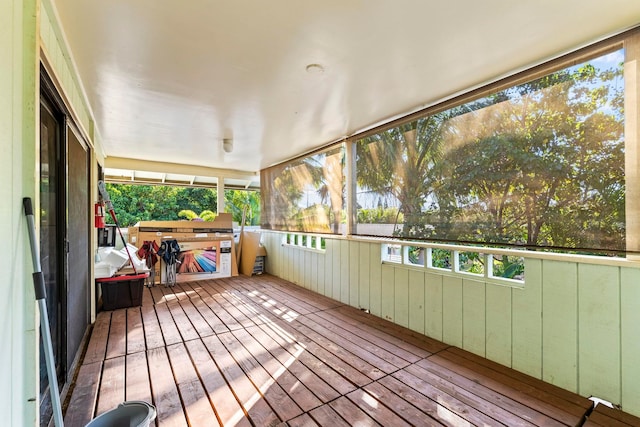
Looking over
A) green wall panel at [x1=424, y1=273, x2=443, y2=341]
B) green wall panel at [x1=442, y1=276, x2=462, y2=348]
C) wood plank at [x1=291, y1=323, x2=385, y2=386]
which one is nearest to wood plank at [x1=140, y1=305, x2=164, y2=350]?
wood plank at [x1=291, y1=323, x2=385, y2=386]

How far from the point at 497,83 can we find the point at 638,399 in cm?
225

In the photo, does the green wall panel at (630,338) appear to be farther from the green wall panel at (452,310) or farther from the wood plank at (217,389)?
the wood plank at (217,389)

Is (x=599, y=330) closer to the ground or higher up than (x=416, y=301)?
higher up

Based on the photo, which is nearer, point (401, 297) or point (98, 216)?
point (401, 297)

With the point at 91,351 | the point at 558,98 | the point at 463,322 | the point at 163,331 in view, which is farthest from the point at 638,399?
the point at 91,351

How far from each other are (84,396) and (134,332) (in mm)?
1120

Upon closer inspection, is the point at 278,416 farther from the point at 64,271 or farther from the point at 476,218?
the point at 476,218

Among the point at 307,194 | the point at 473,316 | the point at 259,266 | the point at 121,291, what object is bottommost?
the point at 259,266

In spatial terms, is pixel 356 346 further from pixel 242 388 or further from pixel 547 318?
pixel 547 318

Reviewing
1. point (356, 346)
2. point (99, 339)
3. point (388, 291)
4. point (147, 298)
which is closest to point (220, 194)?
point (147, 298)

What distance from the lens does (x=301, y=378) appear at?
2135 millimetres

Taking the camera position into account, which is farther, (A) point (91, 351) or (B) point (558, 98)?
(A) point (91, 351)

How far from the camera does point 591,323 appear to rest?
1.89 meters

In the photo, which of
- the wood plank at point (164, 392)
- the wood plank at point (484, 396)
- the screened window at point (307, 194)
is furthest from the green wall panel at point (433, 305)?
the wood plank at point (164, 392)
